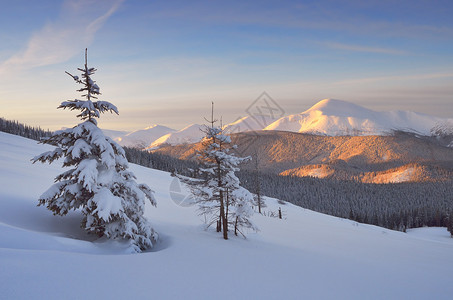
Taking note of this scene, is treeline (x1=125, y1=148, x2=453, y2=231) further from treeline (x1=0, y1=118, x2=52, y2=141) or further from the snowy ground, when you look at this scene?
the snowy ground

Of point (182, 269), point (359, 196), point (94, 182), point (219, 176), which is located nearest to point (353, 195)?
point (359, 196)

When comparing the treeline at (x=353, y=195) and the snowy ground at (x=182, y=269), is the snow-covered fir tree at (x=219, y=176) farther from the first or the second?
the treeline at (x=353, y=195)

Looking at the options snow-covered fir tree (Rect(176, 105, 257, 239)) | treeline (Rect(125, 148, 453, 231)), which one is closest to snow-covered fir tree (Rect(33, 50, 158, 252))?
snow-covered fir tree (Rect(176, 105, 257, 239))

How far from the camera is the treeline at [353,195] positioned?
98875 millimetres

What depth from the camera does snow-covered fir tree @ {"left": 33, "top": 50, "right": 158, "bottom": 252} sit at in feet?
33.6

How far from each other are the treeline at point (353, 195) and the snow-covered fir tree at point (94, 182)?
255 feet

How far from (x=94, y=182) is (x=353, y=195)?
149 m

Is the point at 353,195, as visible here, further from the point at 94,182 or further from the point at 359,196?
the point at 94,182

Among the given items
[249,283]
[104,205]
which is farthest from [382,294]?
[104,205]

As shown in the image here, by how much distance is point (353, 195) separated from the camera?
13988 cm

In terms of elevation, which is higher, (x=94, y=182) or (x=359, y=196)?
(x=94, y=182)

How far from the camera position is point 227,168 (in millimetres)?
16594

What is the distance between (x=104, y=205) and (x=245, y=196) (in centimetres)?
Answer: 853

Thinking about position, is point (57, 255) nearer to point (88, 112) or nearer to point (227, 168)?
point (88, 112)
